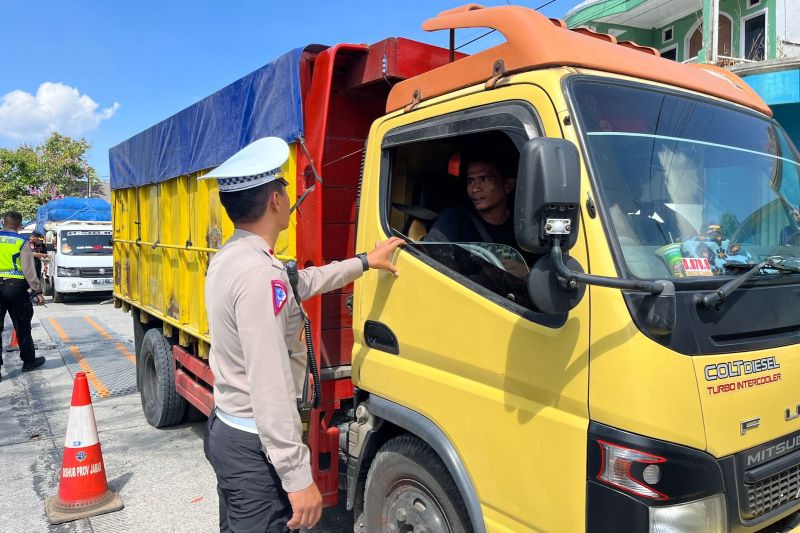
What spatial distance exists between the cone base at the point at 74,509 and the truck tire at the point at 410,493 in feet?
7.77

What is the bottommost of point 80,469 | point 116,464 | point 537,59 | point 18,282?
point 116,464

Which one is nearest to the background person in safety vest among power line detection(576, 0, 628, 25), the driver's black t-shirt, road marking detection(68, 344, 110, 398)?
road marking detection(68, 344, 110, 398)

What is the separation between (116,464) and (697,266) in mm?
4974

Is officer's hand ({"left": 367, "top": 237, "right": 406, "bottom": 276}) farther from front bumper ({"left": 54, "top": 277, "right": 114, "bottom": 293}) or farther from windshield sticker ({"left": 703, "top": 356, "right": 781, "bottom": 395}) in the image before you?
front bumper ({"left": 54, "top": 277, "right": 114, "bottom": 293})

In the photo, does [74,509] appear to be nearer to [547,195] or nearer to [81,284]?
[547,195]

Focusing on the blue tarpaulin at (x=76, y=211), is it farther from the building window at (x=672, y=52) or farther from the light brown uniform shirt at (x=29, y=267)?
the building window at (x=672, y=52)

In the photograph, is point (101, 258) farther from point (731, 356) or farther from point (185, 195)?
point (731, 356)

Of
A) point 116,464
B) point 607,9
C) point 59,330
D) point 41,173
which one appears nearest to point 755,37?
point 607,9

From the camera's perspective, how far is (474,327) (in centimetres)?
222

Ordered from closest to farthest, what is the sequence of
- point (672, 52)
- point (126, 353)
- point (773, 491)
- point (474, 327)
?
point (773, 491) → point (474, 327) → point (126, 353) → point (672, 52)

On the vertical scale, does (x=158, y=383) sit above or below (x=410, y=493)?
below

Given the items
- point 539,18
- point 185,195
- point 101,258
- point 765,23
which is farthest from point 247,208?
point 101,258

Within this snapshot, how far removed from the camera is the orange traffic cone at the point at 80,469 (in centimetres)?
416

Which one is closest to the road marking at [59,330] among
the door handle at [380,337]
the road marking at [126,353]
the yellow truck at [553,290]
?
the road marking at [126,353]
